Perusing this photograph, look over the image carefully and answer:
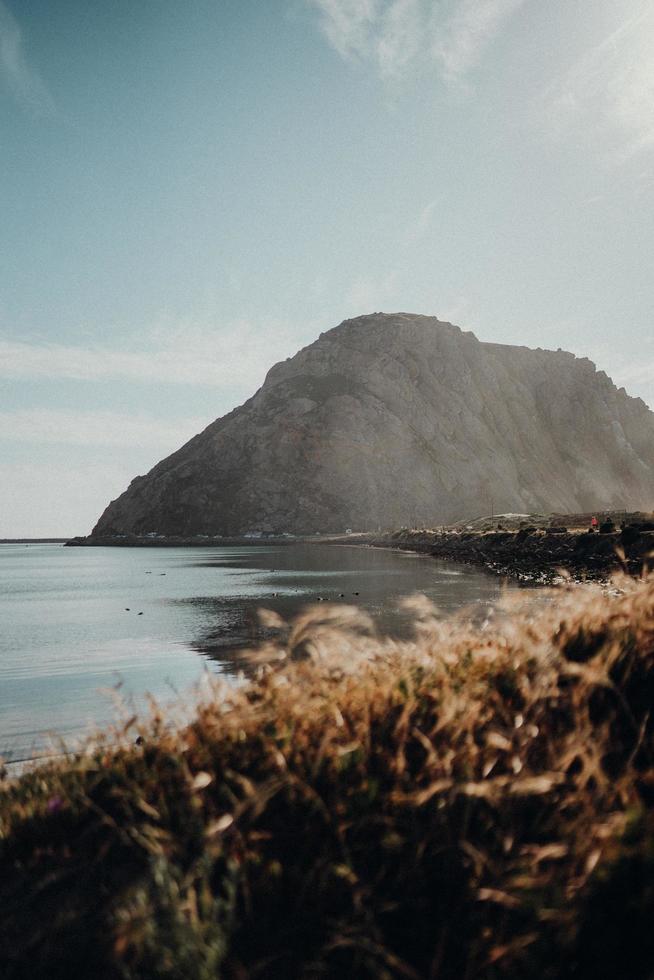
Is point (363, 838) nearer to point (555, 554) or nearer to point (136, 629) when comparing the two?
point (136, 629)

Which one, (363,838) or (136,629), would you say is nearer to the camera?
(363,838)

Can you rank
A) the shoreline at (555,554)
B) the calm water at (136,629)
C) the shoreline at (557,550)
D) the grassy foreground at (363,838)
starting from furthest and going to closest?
1. the shoreline at (557,550)
2. the shoreline at (555,554)
3. the calm water at (136,629)
4. the grassy foreground at (363,838)

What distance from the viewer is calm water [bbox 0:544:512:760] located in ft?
39.4

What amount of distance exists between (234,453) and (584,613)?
180 m

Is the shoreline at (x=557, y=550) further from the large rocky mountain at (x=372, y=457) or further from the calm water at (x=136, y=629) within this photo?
the large rocky mountain at (x=372, y=457)

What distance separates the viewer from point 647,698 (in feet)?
14.2

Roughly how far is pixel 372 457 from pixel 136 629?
148 metres

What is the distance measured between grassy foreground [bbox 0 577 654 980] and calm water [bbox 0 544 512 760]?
1.10 metres

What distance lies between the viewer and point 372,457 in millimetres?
170625

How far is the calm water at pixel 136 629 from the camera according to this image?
12023 mm

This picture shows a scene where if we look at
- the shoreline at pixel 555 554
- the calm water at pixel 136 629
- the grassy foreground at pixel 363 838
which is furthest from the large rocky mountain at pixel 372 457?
the grassy foreground at pixel 363 838

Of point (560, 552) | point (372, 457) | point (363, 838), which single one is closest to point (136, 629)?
point (363, 838)

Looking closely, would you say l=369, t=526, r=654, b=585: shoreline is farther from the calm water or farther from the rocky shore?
the calm water

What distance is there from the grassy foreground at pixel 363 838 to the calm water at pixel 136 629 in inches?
43.5
